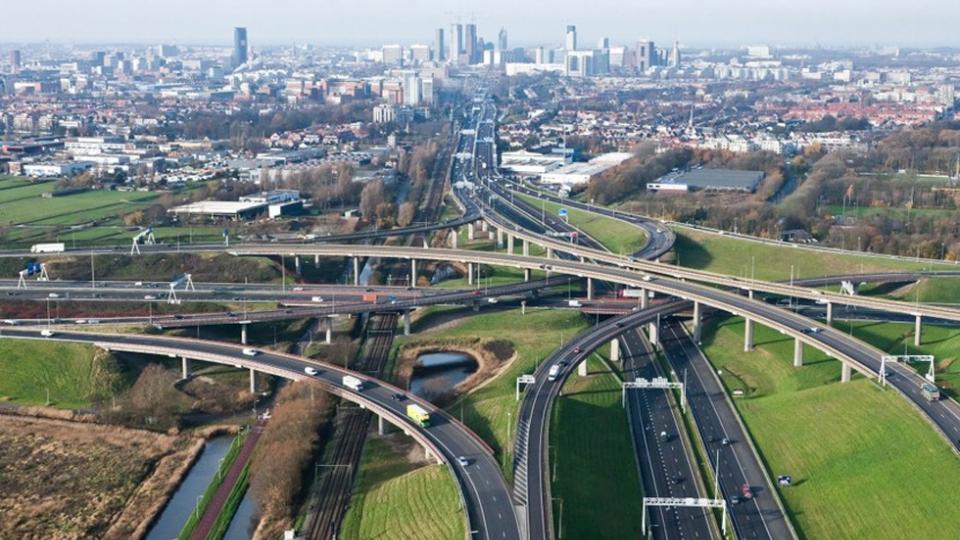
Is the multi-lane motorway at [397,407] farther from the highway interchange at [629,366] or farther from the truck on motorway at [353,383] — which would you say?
the truck on motorway at [353,383]

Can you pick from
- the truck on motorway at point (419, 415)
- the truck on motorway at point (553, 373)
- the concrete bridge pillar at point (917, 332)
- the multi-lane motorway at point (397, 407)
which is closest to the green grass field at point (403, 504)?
the multi-lane motorway at point (397, 407)

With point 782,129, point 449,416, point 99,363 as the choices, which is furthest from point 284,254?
point 782,129

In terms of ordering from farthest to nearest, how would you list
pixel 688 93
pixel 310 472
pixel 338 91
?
pixel 688 93, pixel 338 91, pixel 310 472

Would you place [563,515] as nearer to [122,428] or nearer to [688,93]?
[122,428]

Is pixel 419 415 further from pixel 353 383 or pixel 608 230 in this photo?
pixel 608 230

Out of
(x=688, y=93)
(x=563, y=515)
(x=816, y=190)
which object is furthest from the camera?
(x=688, y=93)

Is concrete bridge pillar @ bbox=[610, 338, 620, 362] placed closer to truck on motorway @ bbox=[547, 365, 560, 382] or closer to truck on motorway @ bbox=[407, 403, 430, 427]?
truck on motorway @ bbox=[547, 365, 560, 382]
